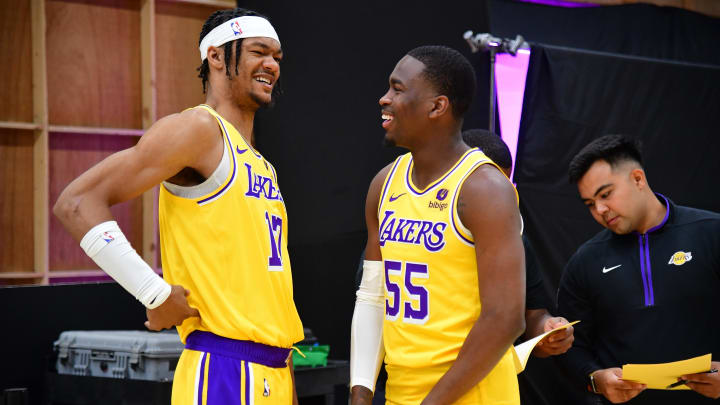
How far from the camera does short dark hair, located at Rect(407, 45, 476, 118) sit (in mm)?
2281

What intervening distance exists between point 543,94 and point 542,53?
240 millimetres

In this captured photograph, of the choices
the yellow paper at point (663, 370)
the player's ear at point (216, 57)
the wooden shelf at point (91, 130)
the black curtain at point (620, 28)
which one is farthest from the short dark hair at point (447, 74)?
the wooden shelf at point (91, 130)

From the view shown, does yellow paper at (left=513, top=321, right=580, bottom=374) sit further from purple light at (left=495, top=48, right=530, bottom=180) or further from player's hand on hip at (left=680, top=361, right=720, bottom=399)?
purple light at (left=495, top=48, right=530, bottom=180)

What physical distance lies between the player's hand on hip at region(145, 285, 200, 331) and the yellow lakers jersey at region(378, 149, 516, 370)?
555 mm

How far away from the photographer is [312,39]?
221 inches

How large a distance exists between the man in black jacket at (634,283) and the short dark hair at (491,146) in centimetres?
30

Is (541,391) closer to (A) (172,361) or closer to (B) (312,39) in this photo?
(A) (172,361)

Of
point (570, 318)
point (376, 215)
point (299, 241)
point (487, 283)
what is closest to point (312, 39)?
point (299, 241)

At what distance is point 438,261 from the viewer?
7.07 feet

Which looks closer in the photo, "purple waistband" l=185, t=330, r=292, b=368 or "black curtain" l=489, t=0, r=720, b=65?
"purple waistband" l=185, t=330, r=292, b=368

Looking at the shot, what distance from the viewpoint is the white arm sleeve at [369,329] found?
232 centimetres

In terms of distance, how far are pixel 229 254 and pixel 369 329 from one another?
0.45 m

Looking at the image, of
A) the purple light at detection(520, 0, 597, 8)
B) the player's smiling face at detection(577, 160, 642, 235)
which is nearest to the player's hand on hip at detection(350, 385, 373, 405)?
the player's smiling face at detection(577, 160, 642, 235)

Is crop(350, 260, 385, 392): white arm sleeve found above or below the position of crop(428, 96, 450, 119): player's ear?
below
